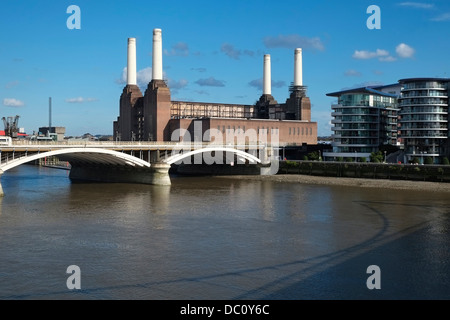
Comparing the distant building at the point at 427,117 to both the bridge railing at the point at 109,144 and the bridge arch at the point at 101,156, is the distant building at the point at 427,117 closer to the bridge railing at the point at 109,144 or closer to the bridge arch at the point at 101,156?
the bridge railing at the point at 109,144

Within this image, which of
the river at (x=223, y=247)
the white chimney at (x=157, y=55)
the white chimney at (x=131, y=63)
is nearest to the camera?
Answer: the river at (x=223, y=247)

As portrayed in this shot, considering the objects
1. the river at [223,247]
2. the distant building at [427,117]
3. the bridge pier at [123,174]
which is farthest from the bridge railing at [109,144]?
the distant building at [427,117]

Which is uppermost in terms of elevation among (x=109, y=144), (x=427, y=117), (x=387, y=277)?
(x=427, y=117)

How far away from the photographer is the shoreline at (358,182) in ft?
188

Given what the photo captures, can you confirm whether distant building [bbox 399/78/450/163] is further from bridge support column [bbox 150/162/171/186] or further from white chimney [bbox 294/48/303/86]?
bridge support column [bbox 150/162/171/186]

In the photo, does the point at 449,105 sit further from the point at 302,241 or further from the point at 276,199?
the point at 302,241

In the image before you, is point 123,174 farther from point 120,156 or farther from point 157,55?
point 157,55

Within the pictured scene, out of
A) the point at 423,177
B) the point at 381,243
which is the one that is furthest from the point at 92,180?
the point at 381,243

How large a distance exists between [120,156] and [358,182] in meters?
27.9

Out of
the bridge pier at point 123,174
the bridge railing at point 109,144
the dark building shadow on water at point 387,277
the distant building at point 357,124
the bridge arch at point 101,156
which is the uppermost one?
the distant building at point 357,124

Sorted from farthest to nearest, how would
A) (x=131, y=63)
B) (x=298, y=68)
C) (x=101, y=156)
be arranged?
(x=298, y=68) → (x=131, y=63) → (x=101, y=156)

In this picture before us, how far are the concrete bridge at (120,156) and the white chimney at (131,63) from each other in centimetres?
2631

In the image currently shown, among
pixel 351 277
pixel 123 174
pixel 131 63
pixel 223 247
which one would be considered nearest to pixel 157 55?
pixel 131 63

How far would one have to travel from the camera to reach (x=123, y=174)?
63219 mm
